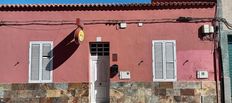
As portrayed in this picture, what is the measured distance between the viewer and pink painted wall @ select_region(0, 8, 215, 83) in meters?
18.4

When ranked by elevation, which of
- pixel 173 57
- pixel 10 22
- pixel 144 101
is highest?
pixel 10 22

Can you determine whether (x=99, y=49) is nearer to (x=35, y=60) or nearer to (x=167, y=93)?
(x=35, y=60)

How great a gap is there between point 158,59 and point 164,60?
0.75 ft

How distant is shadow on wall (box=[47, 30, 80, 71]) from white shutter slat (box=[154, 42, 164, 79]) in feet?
9.66

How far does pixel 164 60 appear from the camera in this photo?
1845 cm

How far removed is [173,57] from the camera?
60.5 feet

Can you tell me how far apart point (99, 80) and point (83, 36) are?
191 cm

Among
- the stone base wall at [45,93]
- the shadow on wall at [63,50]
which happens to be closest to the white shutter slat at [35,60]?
the stone base wall at [45,93]

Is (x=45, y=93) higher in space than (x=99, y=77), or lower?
lower

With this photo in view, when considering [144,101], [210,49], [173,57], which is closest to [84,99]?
[144,101]

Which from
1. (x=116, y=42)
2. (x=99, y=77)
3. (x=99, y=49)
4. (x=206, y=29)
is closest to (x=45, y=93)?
(x=99, y=77)

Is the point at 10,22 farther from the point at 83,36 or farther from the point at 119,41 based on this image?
the point at 119,41

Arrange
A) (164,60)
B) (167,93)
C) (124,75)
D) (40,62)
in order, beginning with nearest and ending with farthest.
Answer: (167,93) → (124,75) → (164,60) → (40,62)

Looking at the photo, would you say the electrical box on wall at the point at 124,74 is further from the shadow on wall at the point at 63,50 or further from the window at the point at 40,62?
the window at the point at 40,62
